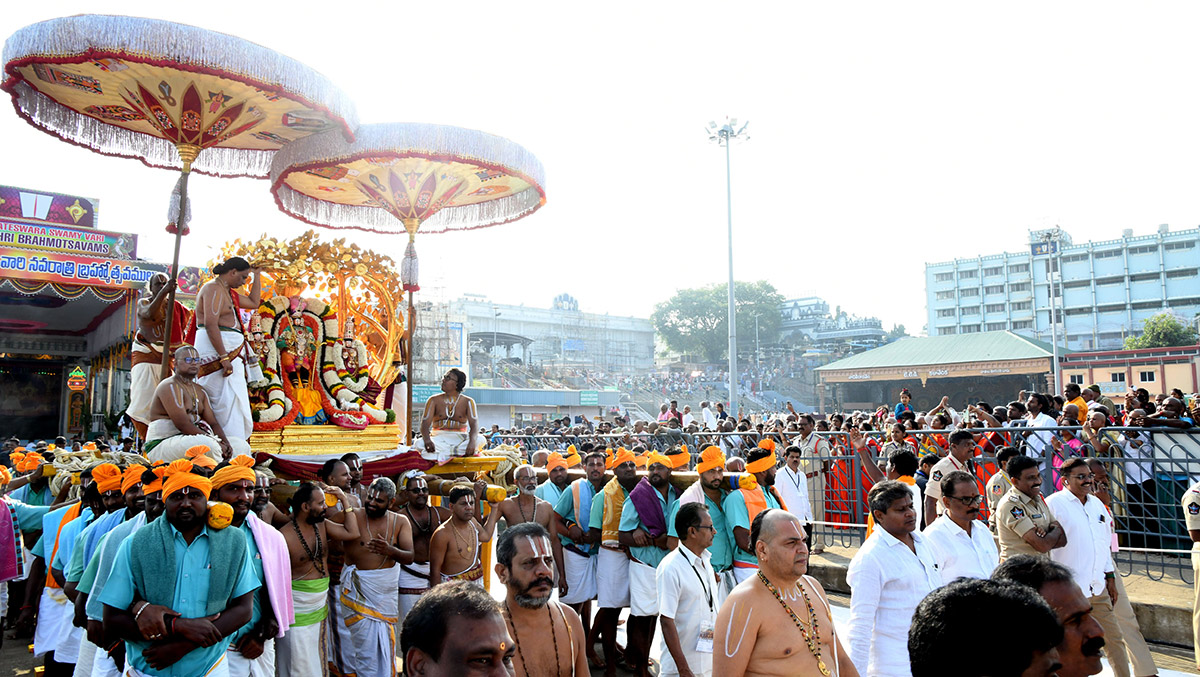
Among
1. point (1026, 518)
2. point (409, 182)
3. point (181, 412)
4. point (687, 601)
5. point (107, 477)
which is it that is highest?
point (409, 182)

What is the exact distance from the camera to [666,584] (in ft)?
15.5

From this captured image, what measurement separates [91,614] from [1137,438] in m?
8.96

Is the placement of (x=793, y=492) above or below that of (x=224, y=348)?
below

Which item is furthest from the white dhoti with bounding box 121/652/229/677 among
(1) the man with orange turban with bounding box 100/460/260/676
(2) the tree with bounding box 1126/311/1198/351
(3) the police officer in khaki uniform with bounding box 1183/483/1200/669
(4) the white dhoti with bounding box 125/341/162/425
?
(2) the tree with bounding box 1126/311/1198/351

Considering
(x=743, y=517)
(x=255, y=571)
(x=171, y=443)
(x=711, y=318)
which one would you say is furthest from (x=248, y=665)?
(x=711, y=318)

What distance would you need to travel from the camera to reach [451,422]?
314 inches

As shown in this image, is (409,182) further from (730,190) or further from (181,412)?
(730,190)

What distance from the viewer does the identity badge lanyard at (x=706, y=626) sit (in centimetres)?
477

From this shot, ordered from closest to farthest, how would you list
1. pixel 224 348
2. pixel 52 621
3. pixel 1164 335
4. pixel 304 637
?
pixel 304 637 < pixel 52 621 < pixel 224 348 < pixel 1164 335

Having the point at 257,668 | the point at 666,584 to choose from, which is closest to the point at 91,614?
the point at 257,668

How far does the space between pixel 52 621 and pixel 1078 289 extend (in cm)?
7116

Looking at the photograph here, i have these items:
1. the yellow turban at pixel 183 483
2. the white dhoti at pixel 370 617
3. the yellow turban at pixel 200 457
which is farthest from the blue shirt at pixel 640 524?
the yellow turban at pixel 183 483

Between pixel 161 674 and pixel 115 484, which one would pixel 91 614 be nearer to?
pixel 161 674

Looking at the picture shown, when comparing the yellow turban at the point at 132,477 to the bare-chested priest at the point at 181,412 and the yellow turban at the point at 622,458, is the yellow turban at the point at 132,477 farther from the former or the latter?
the yellow turban at the point at 622,458
